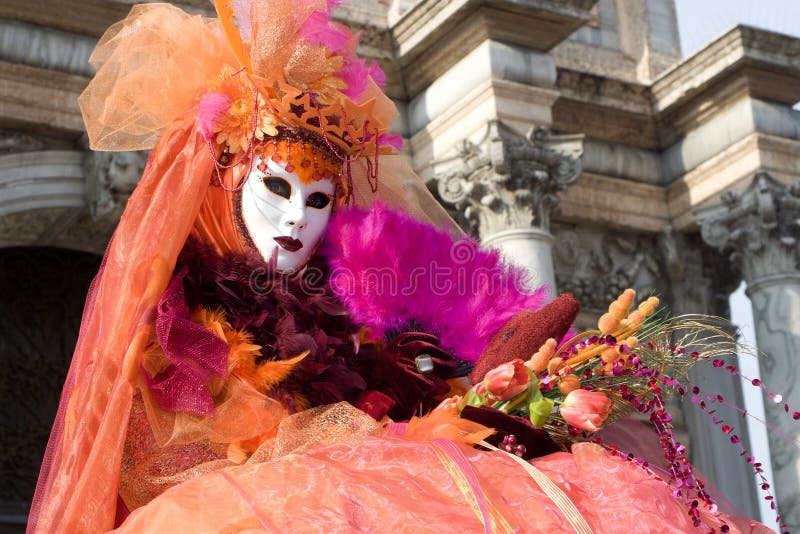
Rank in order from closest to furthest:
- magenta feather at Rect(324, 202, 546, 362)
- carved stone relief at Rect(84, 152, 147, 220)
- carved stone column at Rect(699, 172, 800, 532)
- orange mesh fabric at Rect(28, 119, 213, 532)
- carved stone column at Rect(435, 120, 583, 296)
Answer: orange mesh fabric at Rect(28, 119, 213, 532), magenta feather at Rect(324, 202, 546, 362), carved stone relief at Rect(84, 152, 147, 220), carved stone column at Rect(435, 120, 583, 296), carved stone column at Rect(699, 172, 800, 532)

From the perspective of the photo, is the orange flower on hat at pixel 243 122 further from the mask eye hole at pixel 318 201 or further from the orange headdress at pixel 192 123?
the mask eye hole at pixel 318 201

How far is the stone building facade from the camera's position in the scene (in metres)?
5.45

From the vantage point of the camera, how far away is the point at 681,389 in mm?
2240

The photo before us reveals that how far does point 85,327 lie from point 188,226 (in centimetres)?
30

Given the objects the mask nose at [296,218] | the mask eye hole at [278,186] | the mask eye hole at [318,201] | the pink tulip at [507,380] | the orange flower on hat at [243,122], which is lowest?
the pink tulip at [507,380]

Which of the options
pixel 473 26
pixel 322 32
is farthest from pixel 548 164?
pixel 322 32

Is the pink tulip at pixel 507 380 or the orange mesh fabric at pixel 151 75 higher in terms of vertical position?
the orange mesh fabric at pixel 151 75

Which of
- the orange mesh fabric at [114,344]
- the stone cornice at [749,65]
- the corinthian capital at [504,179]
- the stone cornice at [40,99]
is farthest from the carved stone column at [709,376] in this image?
the orange mesh fabric at [114,344]

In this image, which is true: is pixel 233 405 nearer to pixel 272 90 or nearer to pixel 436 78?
pixel 272 90

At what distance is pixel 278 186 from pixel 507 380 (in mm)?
794

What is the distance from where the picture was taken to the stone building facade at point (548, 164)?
545cm

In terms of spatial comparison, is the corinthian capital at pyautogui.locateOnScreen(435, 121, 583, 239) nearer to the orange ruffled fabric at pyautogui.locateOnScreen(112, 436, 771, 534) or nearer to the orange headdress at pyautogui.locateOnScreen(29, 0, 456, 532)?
the orange headdress at pyautogui.locateOnScreen(29, 0, 456, 532)

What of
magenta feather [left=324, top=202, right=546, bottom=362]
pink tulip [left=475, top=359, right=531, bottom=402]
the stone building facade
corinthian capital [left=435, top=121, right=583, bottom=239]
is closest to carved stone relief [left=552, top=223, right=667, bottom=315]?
the stone building facade

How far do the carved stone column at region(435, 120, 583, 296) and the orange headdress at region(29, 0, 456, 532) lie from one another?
2683 millimetres
